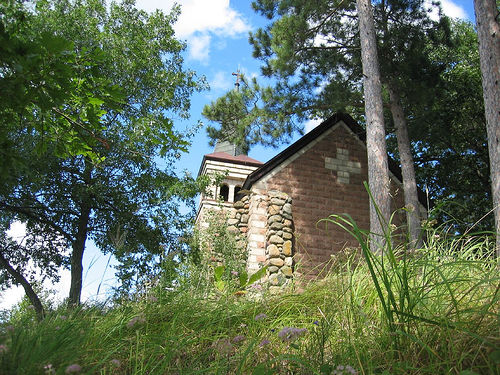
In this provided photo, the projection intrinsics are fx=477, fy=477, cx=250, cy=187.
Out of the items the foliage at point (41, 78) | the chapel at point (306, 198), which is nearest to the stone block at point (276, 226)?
the chapel at point (306, 198)

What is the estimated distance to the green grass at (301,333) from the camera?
7.30ft

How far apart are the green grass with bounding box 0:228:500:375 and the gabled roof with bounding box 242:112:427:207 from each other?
27.0 feet

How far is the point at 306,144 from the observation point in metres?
12.6

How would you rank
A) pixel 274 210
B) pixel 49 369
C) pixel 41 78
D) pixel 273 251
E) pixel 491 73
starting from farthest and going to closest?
1. pixel 274 210
2. pixel 273 251
3. pixel 491 73
4. pixel 41 78
5. pixel 49 369

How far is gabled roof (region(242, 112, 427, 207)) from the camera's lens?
38.9ft

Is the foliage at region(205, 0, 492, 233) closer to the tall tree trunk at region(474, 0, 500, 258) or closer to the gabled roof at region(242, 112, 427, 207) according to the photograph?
the gabled roof at region(242, 112, 427, 207)

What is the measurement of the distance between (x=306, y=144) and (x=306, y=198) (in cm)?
154

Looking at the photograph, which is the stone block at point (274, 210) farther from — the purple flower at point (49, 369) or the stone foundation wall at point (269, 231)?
the purple flower at point (49, 369)

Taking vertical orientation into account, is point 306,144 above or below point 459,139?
below

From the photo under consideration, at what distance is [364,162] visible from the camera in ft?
42.4

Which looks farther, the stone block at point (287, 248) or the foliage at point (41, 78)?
the stone block at point (287, 248)

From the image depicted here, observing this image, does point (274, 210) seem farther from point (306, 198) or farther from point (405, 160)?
point (405, 160)

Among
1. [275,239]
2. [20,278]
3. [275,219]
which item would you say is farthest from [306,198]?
[20,278]

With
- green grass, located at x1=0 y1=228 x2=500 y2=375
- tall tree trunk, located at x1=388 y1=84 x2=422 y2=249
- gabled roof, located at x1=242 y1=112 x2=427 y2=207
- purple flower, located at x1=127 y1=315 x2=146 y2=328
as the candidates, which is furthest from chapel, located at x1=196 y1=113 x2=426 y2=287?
purple flower, located at x1=127 y1=315 x2=146 y2=328
